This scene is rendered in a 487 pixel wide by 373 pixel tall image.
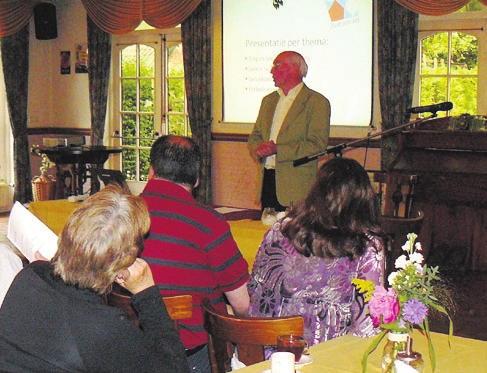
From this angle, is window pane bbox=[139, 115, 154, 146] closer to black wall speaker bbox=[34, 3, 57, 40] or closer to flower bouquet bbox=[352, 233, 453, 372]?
black wall speaker bbox=[34, 3, 57, 40]

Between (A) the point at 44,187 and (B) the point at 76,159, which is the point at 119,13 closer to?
(B) the point at 76,159

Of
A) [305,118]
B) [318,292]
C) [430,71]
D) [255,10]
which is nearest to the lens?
[318,292]

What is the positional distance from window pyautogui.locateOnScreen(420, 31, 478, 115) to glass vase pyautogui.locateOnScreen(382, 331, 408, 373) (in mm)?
5925

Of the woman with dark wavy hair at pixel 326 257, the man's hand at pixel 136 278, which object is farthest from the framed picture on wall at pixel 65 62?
the man's hand at pixel 136 278

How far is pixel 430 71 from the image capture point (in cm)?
805

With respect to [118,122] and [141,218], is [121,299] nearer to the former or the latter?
[141,218]

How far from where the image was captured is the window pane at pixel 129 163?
10.9m

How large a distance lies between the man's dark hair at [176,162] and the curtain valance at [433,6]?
4983 mm

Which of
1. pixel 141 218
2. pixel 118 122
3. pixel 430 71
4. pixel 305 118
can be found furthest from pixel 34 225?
pixel 118 122

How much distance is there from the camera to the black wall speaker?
11016 mm

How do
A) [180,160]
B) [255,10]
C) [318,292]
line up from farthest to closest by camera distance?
1. [255,10]
2. [180,160]
3. [318,292]

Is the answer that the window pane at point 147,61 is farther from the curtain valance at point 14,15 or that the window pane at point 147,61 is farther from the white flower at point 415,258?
the white flower at point 415,258

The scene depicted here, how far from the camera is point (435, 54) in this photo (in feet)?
26.2

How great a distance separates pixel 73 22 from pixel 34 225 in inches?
349
